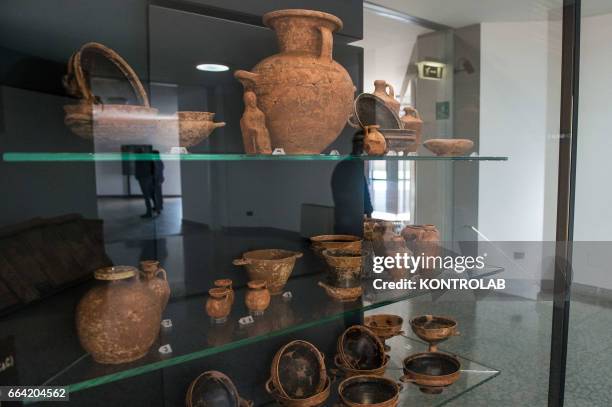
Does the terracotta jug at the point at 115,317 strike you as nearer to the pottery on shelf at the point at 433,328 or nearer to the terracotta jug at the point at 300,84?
the terracotta jug at the point at 300,84

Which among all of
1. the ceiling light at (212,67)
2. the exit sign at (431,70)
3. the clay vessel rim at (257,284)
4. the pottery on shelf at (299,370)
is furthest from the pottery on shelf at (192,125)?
the exit sign at (431,70)

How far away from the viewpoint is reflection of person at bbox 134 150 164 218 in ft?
3.39

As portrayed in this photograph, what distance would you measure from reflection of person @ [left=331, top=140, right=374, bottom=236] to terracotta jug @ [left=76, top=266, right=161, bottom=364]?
78cm

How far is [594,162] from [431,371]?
4.06 feet

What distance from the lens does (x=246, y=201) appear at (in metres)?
1.26

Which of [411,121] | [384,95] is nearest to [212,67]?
[384,95]

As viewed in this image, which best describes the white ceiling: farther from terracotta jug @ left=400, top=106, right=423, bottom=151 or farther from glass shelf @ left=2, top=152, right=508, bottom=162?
glass shelf @ left=2, top=152, right=508, bottom=162

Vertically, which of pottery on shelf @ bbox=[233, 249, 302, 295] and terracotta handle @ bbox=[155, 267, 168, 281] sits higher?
terracotta handle @ bbox=[155, 267, 168, 281]

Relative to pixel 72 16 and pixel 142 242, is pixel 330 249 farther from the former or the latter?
pixel 72 16

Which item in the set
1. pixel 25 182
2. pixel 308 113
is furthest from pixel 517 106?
pixel 25 182

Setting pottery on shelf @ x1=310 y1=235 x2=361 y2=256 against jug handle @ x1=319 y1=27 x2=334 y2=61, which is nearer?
jug handle @ x1=319 y1=27 x2=334 y2=61

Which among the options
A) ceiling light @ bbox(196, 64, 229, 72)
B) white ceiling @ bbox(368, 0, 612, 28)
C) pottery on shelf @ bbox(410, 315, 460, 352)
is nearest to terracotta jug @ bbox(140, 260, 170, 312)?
ceiling light @ bbox(196, 64, 229, 72)

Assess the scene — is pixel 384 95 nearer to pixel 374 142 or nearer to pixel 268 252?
pixel 374 142

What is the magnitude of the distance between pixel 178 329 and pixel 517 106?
→ 5.36 ft
